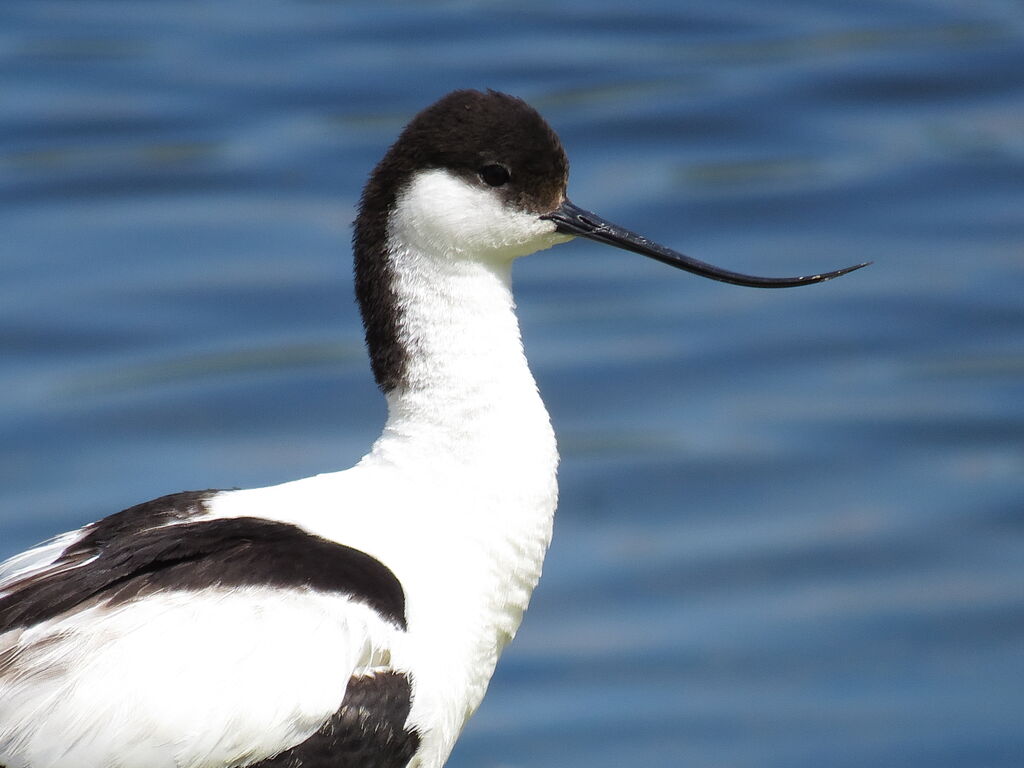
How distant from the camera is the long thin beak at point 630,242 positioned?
186 inches

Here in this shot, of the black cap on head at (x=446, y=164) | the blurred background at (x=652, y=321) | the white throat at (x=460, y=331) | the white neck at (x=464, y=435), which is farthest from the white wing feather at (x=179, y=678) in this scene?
the blurred background at (x=652, y=321)

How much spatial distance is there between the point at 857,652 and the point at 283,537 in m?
2.58

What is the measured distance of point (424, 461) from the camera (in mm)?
4641

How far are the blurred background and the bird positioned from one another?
146 centimetres

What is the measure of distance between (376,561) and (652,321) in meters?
3.83

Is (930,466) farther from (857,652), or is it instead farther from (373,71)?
(373,71)

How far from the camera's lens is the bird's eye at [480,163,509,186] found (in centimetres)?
458

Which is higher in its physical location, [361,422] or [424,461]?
[424,461]

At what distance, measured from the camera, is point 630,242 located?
4.84 meters

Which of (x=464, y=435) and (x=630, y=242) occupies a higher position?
(x=630, y=242)

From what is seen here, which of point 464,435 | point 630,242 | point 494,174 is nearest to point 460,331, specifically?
point 464,435

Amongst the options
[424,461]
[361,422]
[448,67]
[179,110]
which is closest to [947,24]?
[448,67]

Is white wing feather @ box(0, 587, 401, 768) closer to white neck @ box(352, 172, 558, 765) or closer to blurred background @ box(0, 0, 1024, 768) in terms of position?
white neck @ box(352, 172, 558, 765)

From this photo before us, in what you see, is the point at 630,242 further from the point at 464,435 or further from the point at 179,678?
the point at 179,678
